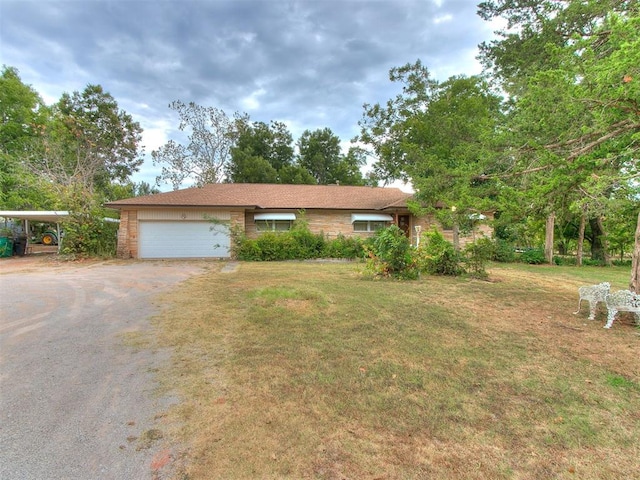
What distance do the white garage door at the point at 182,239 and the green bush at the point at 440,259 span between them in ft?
31.4

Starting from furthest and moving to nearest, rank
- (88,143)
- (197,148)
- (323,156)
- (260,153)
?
(323,156) < (260,153) < (197,148) < (88,143)

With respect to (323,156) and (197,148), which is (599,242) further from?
(197,148)

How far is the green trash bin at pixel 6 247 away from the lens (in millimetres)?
A: 14477

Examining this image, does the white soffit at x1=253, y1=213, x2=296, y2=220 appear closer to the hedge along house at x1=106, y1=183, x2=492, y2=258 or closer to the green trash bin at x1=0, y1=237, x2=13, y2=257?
the hedge along house at x1=106, y1=183, x2=492, y2=258

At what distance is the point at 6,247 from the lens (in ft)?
48.1

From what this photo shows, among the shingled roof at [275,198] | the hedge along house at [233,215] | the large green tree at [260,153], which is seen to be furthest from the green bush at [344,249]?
the large green tree at [260,153]

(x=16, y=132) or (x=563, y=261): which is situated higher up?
(x=16, y=132)

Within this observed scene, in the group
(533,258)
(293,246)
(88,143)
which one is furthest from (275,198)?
(88,143)

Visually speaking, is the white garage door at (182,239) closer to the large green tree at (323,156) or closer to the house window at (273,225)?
the house window at (273,225)

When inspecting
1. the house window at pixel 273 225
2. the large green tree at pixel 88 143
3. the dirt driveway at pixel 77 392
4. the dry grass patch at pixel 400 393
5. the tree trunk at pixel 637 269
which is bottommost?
the dirt driveway at pixel 77 392

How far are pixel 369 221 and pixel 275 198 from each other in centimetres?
554

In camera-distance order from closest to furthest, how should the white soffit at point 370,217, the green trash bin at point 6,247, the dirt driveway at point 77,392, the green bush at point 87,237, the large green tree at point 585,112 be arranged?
the dirt driveway at point 77,392
the large green tree at point 585,112
the green bush at point 87,237
the green trash bin at point 6,247
the white soffit at point 370,217

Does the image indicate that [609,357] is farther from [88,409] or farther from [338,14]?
[338,14]

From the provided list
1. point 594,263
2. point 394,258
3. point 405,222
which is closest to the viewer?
point 394,258
